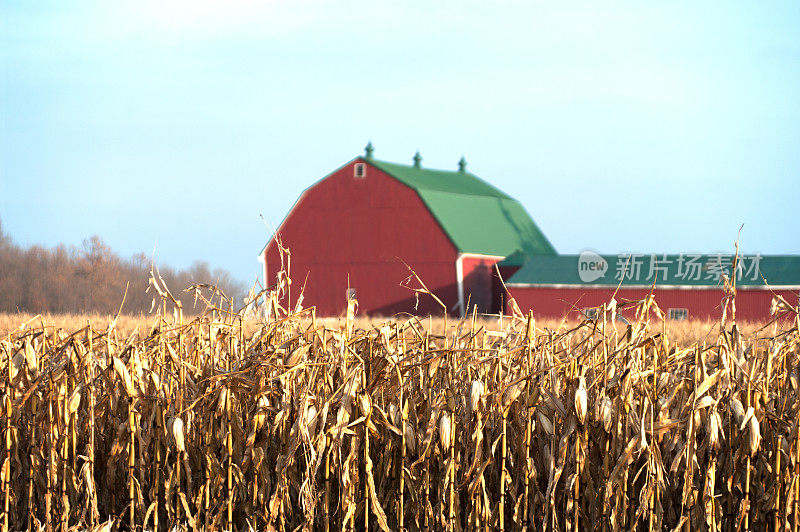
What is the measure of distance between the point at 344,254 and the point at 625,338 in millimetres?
28694

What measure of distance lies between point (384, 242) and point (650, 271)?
30.6 ft

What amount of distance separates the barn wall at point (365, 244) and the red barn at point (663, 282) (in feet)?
9.96

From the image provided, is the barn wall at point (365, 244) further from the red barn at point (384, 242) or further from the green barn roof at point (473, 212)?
the green barn roof at point (473, 212)

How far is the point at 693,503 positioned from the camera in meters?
4.79

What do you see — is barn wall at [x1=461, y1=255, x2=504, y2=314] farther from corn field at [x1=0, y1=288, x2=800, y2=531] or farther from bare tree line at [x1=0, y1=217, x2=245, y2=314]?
corn field at [x1=0, y1=288, x2=800, y2=531]

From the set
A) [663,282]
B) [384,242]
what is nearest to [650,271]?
[663,282]

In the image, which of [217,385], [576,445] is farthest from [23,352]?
[576,445]

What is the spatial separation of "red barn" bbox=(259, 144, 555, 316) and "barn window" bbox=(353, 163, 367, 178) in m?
0.04

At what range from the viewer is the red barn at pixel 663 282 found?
28469 mm

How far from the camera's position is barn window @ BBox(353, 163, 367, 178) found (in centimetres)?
3372

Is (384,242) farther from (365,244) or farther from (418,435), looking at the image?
(418,435)

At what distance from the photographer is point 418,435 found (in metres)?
4.84

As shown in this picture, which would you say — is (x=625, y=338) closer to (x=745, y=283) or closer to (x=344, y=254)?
(x=745, y=283)

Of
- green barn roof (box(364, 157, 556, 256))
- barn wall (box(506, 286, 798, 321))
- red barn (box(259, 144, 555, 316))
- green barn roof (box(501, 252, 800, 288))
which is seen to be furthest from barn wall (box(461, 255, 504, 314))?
barn wall (box(506, 286, 798, 321))
